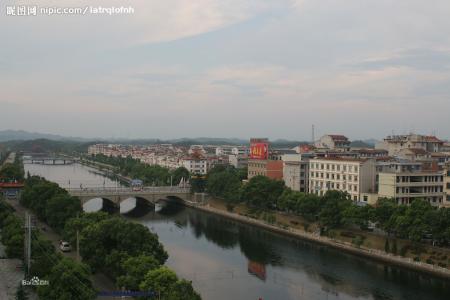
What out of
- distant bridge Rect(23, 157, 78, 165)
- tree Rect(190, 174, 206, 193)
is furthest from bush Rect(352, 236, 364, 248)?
distant bridge Rect(23, 157, 78, 165)

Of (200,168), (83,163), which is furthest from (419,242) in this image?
(83,163)

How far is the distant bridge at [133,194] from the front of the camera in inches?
1137

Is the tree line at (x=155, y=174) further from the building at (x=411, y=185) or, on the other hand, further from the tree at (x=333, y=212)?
the building at (x=411, y=185)

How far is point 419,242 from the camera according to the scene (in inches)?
703

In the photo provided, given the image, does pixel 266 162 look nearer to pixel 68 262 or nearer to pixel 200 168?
pixel 200 168

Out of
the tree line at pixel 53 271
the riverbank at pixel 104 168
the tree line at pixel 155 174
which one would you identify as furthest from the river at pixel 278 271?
the riverbank at pixel 104 168

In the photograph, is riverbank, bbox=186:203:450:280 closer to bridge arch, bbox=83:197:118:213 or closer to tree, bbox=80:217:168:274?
bridge arch, bbox=83:197:118:213

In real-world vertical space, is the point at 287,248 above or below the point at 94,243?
below

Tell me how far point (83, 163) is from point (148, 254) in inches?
2583

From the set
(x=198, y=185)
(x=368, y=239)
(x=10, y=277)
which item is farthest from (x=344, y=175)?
(x=10, y=277)

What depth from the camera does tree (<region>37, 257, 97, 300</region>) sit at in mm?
10719

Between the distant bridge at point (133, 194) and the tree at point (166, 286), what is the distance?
1847cm

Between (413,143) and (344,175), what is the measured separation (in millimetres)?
11666

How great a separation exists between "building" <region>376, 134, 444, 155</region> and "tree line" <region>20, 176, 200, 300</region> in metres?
23.1
